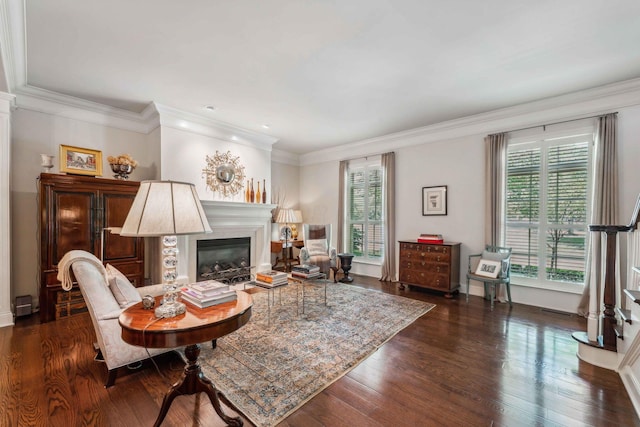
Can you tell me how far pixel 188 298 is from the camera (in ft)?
5.97

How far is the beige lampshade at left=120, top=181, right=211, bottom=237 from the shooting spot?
4.72 feet

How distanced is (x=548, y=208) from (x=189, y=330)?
15.6ft

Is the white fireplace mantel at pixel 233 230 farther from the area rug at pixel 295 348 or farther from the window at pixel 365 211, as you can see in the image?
the window at pixel 365 211

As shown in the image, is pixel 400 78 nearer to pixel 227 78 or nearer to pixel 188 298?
pixel 227 78

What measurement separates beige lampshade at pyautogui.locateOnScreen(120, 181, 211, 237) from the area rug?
1296 mm

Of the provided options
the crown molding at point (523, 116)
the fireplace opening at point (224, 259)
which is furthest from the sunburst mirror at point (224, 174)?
the crown molding at point (523, 116)

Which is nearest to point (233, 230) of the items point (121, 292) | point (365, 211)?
point (365, 211)

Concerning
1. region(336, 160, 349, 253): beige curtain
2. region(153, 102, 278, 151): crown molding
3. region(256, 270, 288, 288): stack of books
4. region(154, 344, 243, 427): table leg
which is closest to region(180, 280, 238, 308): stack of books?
region(154, 344, 243, 427): table leg

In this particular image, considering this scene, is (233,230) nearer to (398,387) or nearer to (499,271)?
(398,387)

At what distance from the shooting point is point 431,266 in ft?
14.9

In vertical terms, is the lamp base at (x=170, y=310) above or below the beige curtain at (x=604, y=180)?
below

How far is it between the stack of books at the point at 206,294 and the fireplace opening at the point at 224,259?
2713 millimetres

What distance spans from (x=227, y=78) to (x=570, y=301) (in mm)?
5362

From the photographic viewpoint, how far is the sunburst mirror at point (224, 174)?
15.9 feet
